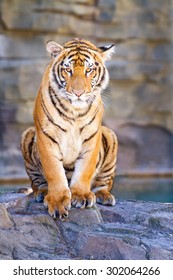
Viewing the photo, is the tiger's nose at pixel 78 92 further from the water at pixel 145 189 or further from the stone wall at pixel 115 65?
the stone wall at pixel 115 65

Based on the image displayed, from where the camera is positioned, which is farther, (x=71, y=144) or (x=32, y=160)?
(x=32, y=160)

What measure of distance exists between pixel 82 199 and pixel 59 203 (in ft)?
0.48

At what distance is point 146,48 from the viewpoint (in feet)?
29.6

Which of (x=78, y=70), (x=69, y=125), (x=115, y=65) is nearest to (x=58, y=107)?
(x=69, y=125)

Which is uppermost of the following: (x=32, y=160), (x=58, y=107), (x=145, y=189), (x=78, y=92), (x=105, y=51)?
(x=105, y=51)

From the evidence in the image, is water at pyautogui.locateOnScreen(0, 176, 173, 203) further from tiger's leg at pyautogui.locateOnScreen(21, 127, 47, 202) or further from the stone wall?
tiger's leg at pyautogui.locateOnScreen(21, 127, 47, 202)

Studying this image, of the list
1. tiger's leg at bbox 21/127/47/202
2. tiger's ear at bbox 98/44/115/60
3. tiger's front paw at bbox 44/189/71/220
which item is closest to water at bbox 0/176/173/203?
tiger's leg at bbox 21/127/47/202

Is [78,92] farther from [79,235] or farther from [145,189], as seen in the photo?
[145,189]

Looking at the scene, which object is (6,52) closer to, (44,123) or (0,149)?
(0,149)

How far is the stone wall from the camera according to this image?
8625 millimetres

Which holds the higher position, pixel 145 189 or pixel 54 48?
pixel 54 48

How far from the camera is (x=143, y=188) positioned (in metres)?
8.54

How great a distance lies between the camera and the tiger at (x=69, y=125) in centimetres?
392

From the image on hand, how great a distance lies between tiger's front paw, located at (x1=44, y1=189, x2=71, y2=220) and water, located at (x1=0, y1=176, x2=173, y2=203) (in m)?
4.12
